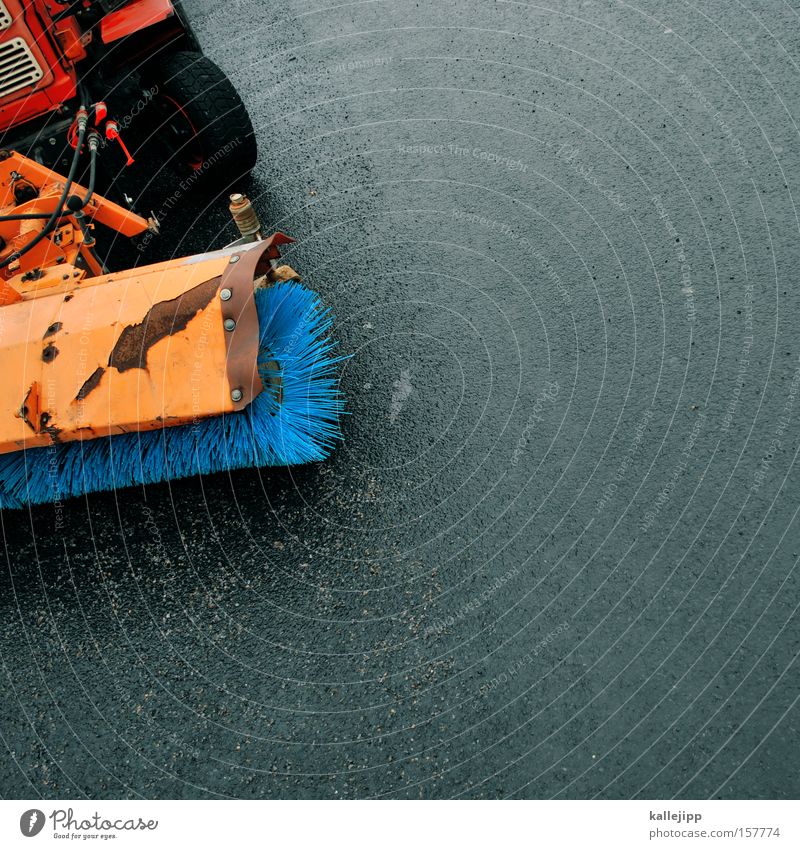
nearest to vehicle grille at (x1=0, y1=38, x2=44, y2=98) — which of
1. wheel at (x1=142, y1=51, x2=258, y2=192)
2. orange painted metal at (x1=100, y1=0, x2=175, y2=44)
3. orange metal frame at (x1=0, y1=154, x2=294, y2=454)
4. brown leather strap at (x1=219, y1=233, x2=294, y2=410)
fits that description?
orange painted metal at (x1=100, y1=0, x2=175, y2=44)

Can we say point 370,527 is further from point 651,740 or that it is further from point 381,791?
point 651,740

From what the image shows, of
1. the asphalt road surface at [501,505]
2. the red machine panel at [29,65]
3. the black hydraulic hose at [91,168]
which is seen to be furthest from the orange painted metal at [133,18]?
the asphalt road surface at [501,505]

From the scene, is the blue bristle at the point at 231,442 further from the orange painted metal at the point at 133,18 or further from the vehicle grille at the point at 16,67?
A: the orange painted metal at the point at 133,18

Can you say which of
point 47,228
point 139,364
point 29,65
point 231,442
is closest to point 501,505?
point 231,442

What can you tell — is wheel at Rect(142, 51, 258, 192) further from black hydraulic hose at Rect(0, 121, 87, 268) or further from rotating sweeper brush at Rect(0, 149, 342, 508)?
black hydraulic hose at Rect(0, 121, 87, 268)

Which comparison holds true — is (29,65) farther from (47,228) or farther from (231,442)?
(231,442)

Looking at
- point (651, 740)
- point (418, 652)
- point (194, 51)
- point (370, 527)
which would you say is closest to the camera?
point (651, 740)

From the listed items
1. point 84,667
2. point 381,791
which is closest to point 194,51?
point 84,667
